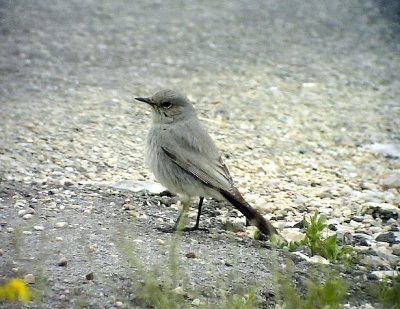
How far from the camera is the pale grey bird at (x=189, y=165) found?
21.7ft

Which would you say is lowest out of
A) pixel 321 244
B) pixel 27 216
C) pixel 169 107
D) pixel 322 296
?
pixel 27 216

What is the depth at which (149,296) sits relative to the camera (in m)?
5.05

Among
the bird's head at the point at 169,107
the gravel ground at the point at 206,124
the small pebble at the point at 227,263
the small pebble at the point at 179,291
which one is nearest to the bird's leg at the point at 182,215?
the gravel ground at the point at 206,124

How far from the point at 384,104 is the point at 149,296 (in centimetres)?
550

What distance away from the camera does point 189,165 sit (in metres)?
6.79

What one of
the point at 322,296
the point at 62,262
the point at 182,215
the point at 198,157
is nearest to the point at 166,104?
the point at 198,157

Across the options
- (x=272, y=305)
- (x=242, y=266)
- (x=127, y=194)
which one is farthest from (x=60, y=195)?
(x=272, y=305)

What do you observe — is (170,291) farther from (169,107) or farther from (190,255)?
(169,107)

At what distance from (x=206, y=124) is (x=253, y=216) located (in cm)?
266

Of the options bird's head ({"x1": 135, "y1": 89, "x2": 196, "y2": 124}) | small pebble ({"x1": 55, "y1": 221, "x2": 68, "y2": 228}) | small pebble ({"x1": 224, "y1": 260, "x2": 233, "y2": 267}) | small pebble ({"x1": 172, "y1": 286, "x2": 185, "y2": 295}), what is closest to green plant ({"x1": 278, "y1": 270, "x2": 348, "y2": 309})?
small pebble ({"x1": 172, "y1": 286, "x2": 185, "y2": 295})

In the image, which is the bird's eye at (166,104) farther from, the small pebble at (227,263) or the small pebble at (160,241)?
the small pebble at (227,263)

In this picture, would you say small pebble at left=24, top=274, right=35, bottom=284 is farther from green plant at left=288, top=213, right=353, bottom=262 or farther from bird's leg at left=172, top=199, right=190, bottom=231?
green plant at left=288, top=213, right=353, bottom=262

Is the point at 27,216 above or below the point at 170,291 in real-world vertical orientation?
below

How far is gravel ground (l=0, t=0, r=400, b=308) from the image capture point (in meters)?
5.86
